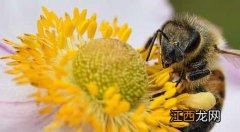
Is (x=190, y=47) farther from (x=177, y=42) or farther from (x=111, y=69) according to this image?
(x=111, y=69)

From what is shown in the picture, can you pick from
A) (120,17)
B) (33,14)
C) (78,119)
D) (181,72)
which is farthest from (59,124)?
(120,17)

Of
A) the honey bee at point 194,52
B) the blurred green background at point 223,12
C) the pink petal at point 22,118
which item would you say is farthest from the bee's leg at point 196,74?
the blurred green background at point 223,12

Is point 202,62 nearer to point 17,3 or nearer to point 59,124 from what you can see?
point 59,124

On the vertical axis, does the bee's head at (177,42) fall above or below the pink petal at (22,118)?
above

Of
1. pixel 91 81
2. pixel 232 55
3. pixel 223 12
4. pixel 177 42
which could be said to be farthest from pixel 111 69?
pixel 223 12

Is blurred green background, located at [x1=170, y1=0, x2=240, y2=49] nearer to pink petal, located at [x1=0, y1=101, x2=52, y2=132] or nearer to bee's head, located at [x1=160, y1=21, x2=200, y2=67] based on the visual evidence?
bee's head, located at [x1=160, y1=21, x2=200, y2=67]

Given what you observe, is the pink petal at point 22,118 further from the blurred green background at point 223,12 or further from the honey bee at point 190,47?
the blurred green background at point 223,12
